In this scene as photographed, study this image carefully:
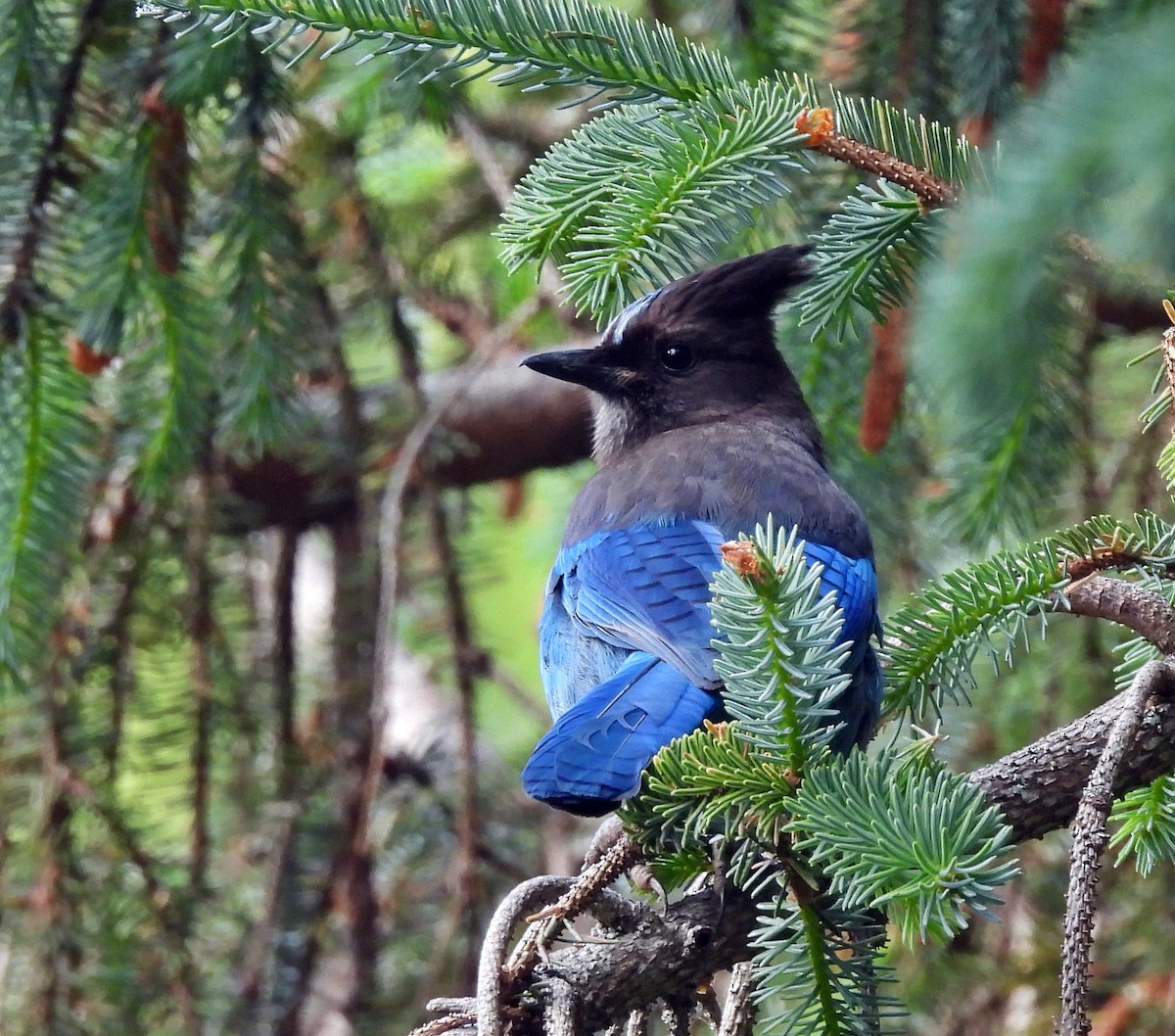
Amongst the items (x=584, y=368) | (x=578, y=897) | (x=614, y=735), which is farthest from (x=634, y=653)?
(x=584, y=368)

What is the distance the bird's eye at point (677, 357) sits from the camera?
2350 millimetres

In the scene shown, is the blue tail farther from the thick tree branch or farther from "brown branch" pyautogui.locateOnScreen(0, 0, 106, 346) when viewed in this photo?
the thick tree branch

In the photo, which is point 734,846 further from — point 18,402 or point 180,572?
point 180,572

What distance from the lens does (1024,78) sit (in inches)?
76.0

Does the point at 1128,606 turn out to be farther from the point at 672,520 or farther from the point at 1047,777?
the point at 672,520

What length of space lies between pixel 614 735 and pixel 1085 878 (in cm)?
47

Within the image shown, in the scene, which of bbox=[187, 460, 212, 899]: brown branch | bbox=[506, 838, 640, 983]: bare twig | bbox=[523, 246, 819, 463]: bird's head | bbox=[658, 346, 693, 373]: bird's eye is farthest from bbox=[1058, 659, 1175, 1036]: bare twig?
bbox=[187, 460, 212, 899]: brown branch

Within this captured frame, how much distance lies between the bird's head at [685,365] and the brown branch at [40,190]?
2.44ft

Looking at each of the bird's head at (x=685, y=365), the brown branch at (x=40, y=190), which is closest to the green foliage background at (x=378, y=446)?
the brown branch at (x=40, y=190)

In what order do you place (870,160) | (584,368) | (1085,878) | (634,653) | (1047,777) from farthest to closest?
1. (584,368)
2. (634,653)
3. (1047,777)
4. (870,160)
5. (1085,878)

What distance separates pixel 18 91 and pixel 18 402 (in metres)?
0.38

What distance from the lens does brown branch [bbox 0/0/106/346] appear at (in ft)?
5.91

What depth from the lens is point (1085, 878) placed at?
1.05 m

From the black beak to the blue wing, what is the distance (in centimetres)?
29
